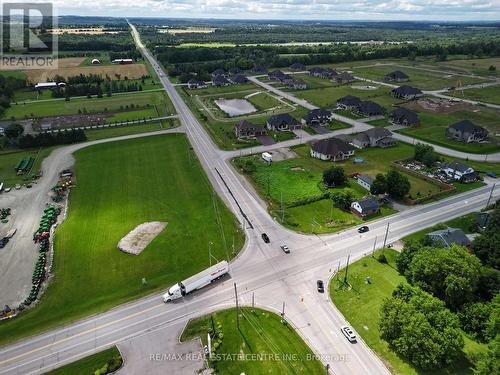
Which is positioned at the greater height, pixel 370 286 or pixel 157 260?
pixel 370 286

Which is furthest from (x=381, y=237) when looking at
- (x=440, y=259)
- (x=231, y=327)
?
(x=231, y=327)

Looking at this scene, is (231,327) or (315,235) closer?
(231,327)

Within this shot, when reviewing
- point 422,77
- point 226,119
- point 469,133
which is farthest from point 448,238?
point 422,77

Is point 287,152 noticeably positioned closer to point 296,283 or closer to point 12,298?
point 296,283

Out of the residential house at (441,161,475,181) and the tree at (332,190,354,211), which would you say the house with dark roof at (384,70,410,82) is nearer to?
the residential house at (441,161,475,181)

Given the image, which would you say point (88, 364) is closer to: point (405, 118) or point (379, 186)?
point (379, 186)

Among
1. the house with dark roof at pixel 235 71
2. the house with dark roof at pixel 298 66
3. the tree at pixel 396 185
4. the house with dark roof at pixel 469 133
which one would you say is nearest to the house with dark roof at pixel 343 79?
the house with dark roof at pixel 298 66
